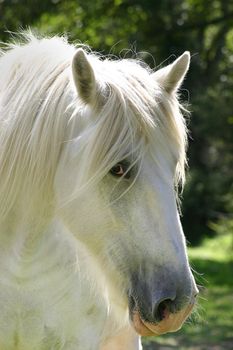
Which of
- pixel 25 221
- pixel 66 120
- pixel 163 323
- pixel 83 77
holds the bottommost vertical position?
pixel 163 323

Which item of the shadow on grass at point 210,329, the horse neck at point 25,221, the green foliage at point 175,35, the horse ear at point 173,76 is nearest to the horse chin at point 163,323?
the horse neck at point 25,221

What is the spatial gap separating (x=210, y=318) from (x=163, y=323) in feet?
24.0

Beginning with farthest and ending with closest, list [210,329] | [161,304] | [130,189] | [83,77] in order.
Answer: [210,329], [83,77], [130,189], [161,304]

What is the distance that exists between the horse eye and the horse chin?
1.82ft

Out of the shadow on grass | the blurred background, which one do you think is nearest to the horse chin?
the shadow on grass

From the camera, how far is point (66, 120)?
3.50 metres

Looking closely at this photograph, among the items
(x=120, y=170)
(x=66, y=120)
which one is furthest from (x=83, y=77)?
(x=120, y=170)

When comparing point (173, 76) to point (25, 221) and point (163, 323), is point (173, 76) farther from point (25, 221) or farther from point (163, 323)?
point (163, 323)

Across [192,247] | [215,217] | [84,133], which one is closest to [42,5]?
[84,133]

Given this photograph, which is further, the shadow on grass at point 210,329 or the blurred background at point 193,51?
the blurred background at point 193,51

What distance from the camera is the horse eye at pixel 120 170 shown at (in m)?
3.23

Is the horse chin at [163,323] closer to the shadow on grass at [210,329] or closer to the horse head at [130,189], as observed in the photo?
the horse head at [130,189]

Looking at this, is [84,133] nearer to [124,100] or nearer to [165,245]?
[124,100]

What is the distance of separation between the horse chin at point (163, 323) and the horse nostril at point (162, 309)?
0.01 m
